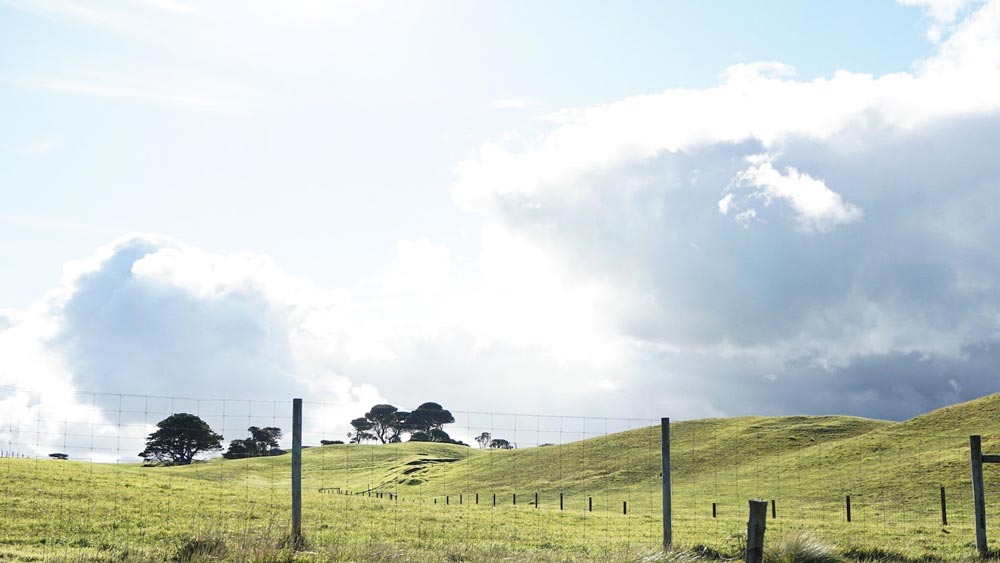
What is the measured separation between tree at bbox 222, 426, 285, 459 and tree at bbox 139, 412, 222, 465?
6613mm

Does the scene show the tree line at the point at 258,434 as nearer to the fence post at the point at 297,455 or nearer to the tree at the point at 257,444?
the tree at the point at 257,444

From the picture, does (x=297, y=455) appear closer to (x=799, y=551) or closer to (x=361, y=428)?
(x=799, y=551)

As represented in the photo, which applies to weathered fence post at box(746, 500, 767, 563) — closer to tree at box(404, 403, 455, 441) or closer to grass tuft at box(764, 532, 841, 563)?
grass tuft at box(764, 532, 841, 563)

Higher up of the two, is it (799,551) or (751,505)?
(751,505)

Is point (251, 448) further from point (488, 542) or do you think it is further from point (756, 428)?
point (488, 542)

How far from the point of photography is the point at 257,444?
144 meters

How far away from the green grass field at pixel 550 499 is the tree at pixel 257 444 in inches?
517

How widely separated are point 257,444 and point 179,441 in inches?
814

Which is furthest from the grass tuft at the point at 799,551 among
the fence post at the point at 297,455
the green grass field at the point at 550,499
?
the fence post at the point at 297,455

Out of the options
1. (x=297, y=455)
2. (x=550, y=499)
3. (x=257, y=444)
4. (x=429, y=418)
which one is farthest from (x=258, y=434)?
(x=297, y=455)

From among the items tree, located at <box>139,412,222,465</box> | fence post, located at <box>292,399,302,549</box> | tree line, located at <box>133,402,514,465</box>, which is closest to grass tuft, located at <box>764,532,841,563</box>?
fence post, located at <box>292,399,302,549</box>

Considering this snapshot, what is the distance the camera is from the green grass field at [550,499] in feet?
61.9

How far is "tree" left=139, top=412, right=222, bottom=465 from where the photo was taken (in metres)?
123

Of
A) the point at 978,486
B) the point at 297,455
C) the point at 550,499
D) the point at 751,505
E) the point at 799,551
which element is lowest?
the point at 550,499
